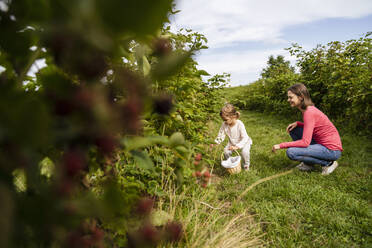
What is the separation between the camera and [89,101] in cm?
25

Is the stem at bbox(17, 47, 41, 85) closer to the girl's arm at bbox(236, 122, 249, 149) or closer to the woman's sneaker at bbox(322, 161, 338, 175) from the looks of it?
the girl's arm at bbox(236, 122, 249, 149)

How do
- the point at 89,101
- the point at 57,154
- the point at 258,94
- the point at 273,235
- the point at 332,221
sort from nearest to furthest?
the point at 89,101, the point at 57,154, the point at 273,235, the point at 332,221, the point at 258,94

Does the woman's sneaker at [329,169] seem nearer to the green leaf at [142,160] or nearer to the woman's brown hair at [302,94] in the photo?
the woman's brown hair at [302,94]

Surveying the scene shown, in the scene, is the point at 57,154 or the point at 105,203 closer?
the point at 105,203

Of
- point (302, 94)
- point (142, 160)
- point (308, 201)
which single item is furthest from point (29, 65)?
point (302, 94)

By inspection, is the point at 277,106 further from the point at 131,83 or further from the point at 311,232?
the point at 131,83

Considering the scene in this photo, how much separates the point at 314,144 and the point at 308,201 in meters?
1.28

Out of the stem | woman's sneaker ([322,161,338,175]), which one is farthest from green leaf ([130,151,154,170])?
woman's sneaker ([322,161,338,175])

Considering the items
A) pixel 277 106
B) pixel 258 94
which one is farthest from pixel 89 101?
pixel 258 94

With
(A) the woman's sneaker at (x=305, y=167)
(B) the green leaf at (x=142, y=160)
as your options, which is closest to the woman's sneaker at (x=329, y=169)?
(A) the woman's sneaker at (x=305, y=167)

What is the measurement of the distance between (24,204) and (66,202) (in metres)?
0.05

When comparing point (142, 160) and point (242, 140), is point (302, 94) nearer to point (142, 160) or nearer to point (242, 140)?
point (242, 140)

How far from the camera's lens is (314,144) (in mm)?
3477

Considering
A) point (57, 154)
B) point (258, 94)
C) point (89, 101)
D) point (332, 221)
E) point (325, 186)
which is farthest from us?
point (258, 94)
